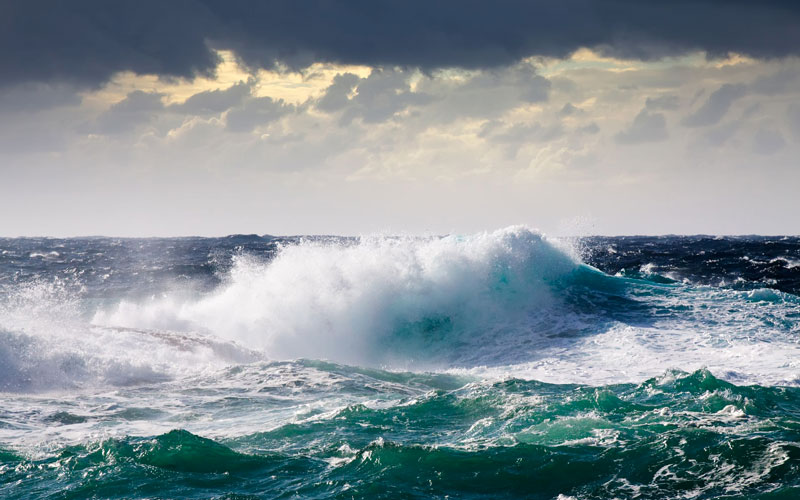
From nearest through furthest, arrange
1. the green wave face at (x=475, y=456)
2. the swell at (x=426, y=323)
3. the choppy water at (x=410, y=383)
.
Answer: the green wave face at (x=475, y=456)
the choppy water at (x=410, y=383)
the swell at (x=426, y=323)

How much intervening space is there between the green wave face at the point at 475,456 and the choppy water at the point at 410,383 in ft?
0.11

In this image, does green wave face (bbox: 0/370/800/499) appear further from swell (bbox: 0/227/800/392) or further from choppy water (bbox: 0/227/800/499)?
swell (bbox: 0/227/800/392)

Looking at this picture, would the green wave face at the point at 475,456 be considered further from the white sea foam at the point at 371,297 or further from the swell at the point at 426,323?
the white sea foam at the point at 371,297

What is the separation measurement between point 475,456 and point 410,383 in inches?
212

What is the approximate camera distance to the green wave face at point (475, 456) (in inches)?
268

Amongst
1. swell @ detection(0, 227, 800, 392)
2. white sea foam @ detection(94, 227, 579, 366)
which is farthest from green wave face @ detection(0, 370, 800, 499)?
white sea foam @ detection(94, 227, 579, 366)

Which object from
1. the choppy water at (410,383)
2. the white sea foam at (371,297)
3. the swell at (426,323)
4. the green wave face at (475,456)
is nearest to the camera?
the green wave face at (475,456)

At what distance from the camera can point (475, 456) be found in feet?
25.6

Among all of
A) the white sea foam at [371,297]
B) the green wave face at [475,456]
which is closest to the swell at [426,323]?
the white sea foam at [371,297]

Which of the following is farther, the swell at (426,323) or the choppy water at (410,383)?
the swell at (426,323)

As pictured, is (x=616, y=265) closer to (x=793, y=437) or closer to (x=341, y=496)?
(x=793, y=437)

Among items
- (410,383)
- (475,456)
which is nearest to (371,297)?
(410,383)

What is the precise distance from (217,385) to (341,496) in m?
6.74

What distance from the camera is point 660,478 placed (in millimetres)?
Result: 6965
